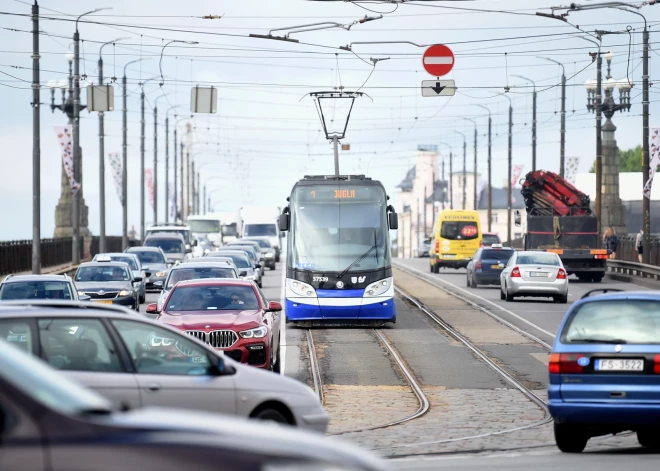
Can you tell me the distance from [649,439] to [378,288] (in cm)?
1447

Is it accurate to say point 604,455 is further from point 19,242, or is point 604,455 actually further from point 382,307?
point 19,242

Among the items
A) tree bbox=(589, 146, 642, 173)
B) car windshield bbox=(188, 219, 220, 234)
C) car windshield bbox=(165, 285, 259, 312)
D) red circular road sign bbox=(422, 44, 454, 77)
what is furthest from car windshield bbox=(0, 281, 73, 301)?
tree bbox=(589, 146, 642, 173)

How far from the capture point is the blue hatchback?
11773 mm

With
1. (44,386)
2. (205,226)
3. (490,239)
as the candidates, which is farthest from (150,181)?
(44,386)

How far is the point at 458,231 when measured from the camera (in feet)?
203

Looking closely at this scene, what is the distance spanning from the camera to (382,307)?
91.5 ft

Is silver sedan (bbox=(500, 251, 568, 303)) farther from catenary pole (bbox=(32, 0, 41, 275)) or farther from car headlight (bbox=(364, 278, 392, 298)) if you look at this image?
catenary pole (bbox=(32, 0, 41, 275))

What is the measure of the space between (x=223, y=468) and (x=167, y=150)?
93781 millimetres

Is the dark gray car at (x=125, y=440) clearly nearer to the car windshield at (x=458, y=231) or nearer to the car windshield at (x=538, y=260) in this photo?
the car windshield at (x=538, y=260)

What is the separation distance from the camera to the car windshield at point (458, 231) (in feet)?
203

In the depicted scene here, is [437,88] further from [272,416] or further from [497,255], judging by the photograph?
[272,416]

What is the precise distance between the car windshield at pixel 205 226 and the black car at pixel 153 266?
114 feet

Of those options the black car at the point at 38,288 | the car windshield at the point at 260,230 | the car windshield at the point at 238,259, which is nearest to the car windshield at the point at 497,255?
the car windshield at the point at 238,259

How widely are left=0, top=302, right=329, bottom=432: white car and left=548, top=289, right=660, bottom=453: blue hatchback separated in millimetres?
2988
